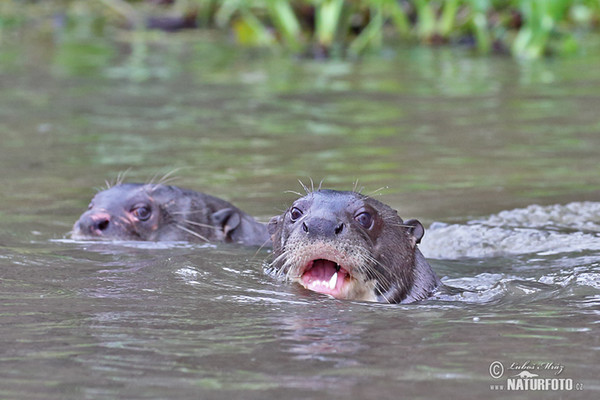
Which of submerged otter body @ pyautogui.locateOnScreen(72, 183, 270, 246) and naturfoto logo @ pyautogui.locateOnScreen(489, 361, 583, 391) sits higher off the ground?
submerged otter body @ pyautogui.locateOnScreen(72, 183, 270, 246)

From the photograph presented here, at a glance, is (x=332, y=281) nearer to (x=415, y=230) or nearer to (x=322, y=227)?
(x=322, y=227)

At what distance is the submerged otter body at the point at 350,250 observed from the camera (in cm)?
421

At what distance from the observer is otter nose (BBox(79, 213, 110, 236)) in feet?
19.0

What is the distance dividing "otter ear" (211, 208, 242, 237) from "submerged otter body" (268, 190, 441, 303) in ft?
4.52

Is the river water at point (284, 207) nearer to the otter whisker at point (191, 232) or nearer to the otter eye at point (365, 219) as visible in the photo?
the otter whisker at point (191, 232)

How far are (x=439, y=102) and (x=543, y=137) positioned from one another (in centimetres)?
197

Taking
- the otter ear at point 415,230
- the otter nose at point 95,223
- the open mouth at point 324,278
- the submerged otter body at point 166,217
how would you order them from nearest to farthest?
the open mouth at point 324,278 < the otter ear at point 415,230 < the otter nose at point 95,223 < the submerged otter body at point 166,217

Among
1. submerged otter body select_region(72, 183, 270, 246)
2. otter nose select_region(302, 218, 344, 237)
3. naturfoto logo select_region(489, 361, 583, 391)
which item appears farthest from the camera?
submerged otter body select_region(72, 183, 270, 246)

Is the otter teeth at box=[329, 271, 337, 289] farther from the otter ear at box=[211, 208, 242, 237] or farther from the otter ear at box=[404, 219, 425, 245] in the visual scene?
the otter ear at box=[211, 208, 242, 237]

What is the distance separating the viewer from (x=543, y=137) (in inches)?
358

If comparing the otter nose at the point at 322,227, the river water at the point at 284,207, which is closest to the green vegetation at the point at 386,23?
the river water at the point at 284,207

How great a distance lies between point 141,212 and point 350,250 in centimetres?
207

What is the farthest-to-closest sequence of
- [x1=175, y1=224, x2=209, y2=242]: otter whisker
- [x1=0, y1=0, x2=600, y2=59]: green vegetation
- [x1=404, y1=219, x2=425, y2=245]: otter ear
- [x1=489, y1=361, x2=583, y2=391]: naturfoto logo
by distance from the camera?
[x1=0, y1=0, x2=600, y2=59]: green vegetation < [x1=175, y1=224, x2=209, y2=242]: otter whisker < [x1=404, y1=219, x2=425, y2=245]: otter ear < [x1=489, y1=361, x2=583, y2=391]: naturfoto logo

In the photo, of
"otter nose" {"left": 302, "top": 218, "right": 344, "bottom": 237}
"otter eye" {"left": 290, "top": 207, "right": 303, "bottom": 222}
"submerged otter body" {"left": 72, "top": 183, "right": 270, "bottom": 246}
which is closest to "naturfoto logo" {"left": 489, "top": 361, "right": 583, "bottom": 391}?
"otter nose" {"left": 302, "top": 218, "right": 344, "bottom": 237}
